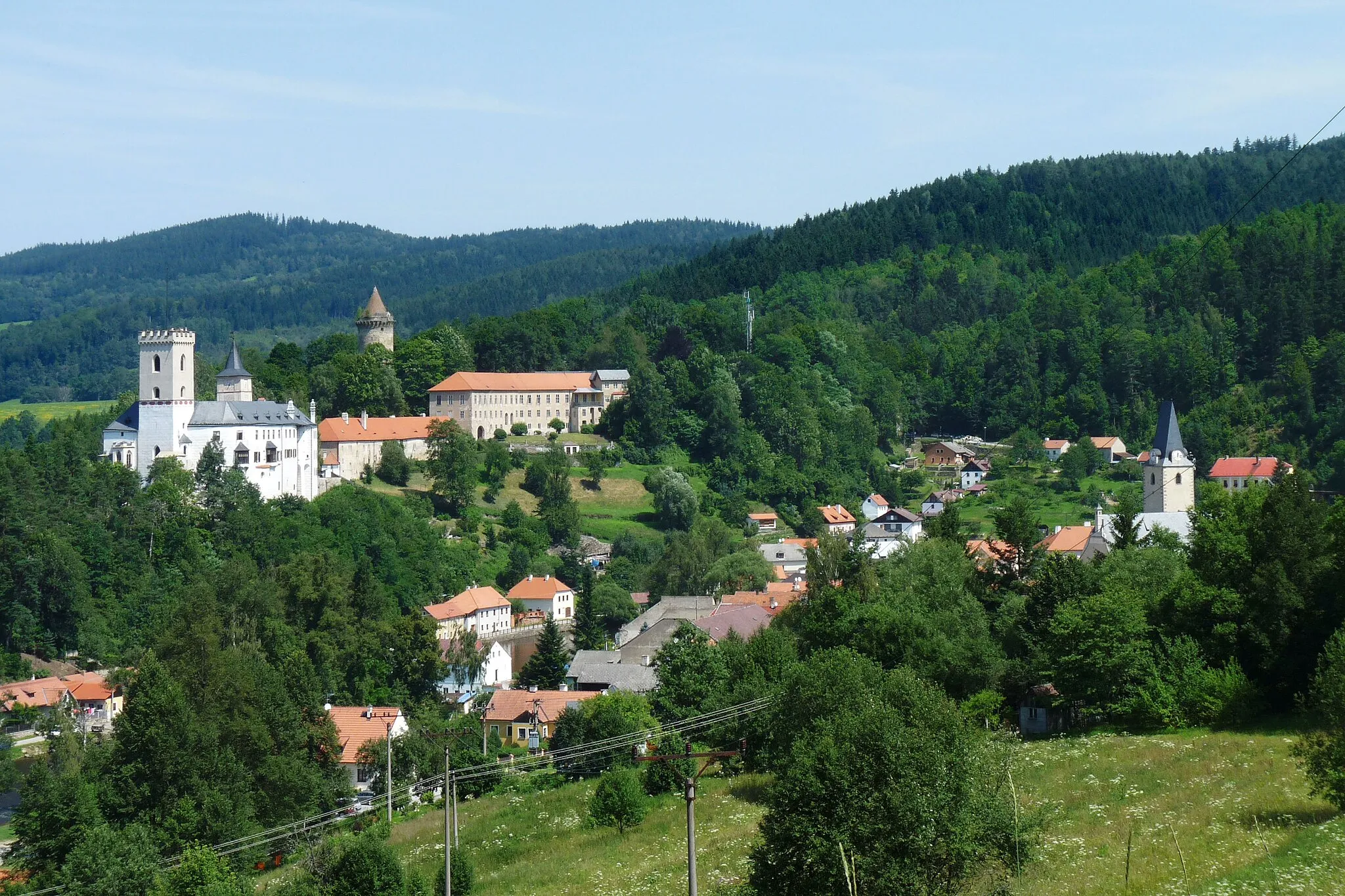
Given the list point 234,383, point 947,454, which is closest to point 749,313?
point 947,454

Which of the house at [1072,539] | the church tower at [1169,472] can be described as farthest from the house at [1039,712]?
the church tower at [1169,472]

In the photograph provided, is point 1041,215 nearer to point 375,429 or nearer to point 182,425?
point 375,429

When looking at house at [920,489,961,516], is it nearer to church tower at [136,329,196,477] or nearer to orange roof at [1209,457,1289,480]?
orange roof at [1209,457,1289,480]

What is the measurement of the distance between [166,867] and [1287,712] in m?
25.8

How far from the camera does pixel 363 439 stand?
291 feet

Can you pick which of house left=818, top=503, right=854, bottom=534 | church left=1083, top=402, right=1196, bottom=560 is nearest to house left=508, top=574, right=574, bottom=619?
house left=818, top=503, right=854, bottom=534

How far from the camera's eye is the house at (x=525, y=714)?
183ft

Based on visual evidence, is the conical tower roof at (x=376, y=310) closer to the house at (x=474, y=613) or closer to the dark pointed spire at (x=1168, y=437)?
the house at (x=474, y=613)

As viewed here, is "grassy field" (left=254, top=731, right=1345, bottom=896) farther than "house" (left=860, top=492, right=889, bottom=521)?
No

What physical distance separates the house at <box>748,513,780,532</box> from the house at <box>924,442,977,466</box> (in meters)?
18.4

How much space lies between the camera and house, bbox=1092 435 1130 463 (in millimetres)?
105375

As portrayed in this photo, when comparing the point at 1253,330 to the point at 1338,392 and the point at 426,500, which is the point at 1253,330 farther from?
the point at 426,500

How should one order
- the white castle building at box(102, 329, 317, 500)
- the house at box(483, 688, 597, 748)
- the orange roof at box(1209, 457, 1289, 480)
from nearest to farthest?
the house at box(483, 688, 597, 748), the white castle building at box(102, 329, 317, 500), the orange roof at box(1209, 457, 1289, 480)

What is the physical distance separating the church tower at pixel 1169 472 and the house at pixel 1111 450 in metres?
25.6
